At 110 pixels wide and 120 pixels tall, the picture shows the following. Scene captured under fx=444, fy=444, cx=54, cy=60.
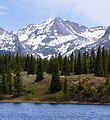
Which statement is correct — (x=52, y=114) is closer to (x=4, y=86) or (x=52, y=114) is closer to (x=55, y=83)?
(x=55, y=83)

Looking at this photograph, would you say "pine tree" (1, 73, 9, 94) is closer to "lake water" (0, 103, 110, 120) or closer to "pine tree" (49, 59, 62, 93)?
"pine tree" (49, 59, 62, 93)

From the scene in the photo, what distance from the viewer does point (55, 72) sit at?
193625mm

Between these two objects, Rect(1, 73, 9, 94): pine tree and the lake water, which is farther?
Rect(1, 73, 9, 94): pine tree

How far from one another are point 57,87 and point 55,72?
6591 millimetres

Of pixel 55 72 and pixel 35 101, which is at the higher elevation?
pixel 55 72

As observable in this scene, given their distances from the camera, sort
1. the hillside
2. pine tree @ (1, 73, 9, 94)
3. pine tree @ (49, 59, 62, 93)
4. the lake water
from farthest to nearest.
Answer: pine tree @ (1, 73, 9, 94) → pine tree @ (49, 59, 62, 93) → the hillside → the lake water

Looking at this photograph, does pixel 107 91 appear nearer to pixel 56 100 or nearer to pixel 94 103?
pixel 94 103

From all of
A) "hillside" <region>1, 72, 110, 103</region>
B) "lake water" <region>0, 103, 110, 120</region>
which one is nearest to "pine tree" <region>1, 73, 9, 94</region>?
"hillside" <region>1, 72, 110, 103</region>

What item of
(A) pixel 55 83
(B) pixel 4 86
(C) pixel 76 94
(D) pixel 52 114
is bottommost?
(D) pixel 52 114

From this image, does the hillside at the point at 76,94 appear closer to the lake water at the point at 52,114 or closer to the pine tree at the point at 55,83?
the pine tree at the point at 55,83

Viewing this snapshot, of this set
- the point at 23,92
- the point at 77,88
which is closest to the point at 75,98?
the point at 77,88

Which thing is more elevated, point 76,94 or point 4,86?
point 4,86

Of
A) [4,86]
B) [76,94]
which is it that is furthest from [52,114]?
[4,86]

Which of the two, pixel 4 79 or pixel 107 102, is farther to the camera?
pixel 4 79
